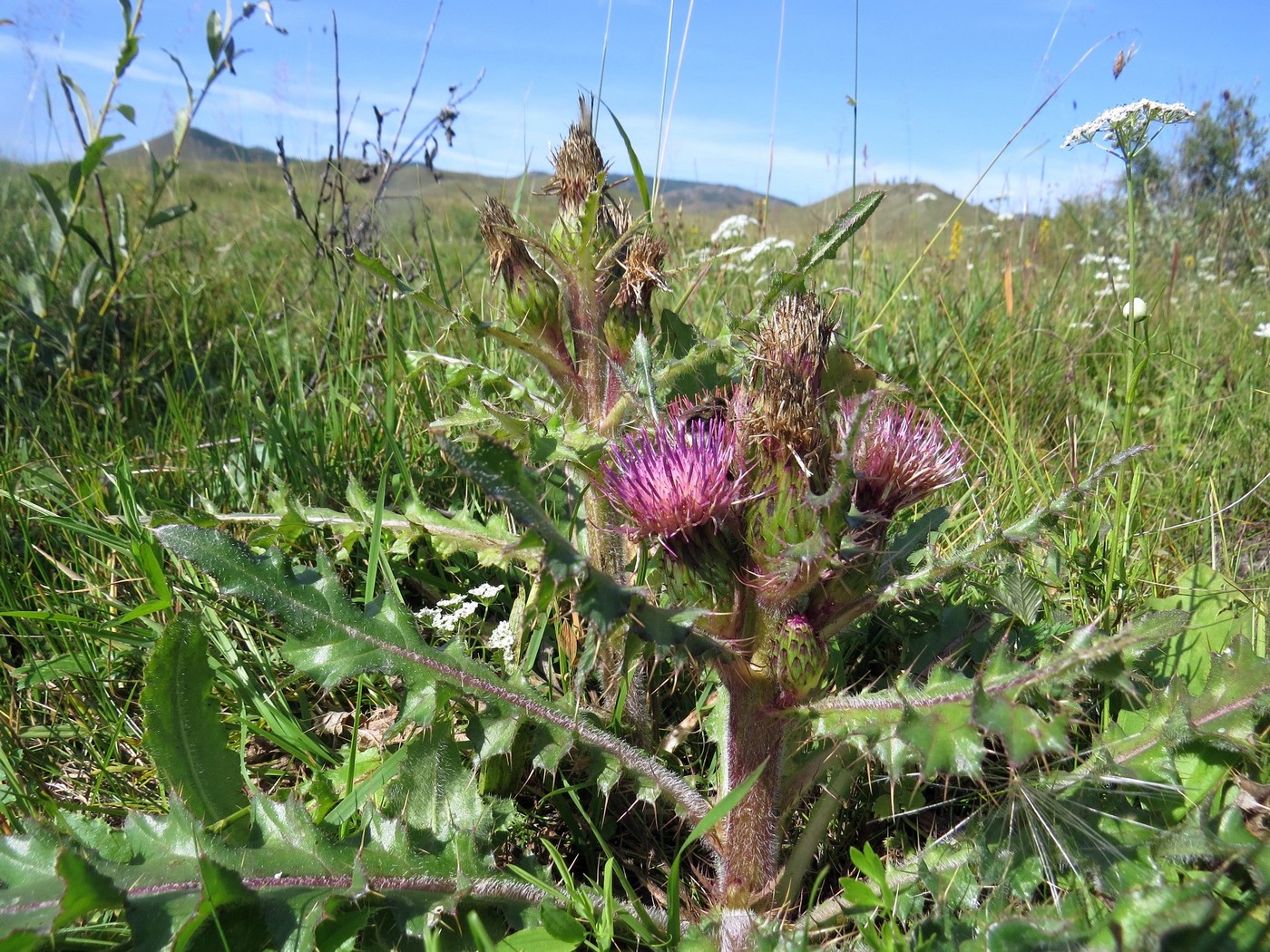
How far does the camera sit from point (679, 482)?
4.36 ft

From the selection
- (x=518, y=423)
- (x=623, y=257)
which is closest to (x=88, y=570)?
(x=518, y=423)

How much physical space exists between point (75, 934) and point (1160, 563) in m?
2.48

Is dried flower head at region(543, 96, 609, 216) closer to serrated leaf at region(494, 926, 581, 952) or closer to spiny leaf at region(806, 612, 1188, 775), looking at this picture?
spiny leaf at region(806, 612, 1188, 775)

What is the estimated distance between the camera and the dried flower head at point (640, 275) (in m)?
1.81

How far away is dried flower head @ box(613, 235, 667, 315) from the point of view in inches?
71.1

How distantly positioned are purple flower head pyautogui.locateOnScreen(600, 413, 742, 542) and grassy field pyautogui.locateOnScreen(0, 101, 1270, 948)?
0.20 meters

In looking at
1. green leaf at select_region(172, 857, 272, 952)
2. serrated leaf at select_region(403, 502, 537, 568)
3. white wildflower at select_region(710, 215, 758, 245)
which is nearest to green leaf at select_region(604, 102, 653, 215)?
serrated leaf at select_region(403, 502, 537, 568)

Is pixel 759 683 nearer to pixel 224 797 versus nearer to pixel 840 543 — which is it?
pixel 840 543

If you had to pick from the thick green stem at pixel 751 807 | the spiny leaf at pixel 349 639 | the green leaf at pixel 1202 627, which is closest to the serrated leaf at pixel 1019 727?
the thick green stem at pixel 751 807

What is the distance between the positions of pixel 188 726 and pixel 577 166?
1.42 m

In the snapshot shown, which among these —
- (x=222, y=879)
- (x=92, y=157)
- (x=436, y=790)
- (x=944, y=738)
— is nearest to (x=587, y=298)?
(x=436, y=790)

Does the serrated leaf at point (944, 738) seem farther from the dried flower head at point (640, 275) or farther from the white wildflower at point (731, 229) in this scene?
the white wildflower at point (731, 229)

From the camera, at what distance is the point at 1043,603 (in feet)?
6.32

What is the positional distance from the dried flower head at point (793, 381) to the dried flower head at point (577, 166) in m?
0.79
